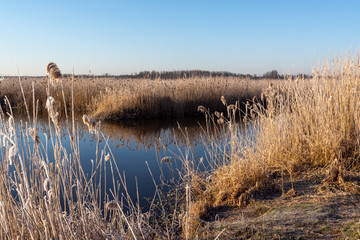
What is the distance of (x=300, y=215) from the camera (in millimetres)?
2336

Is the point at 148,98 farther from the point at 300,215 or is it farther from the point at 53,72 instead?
the point at 53,72

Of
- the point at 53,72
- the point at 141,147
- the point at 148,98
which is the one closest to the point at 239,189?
the point at 53,72

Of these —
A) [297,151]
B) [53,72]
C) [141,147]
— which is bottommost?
[141,147]

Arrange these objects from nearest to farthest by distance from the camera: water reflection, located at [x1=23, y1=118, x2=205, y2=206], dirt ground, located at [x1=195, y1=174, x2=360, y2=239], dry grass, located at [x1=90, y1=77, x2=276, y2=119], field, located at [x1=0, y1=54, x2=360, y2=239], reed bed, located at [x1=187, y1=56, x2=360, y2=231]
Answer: field, located at [x1=0, y1=54, x2=360, y2=239] < dirt ground, located at [x1=195, y1=174, x2=360, y2=239] < reed bed, located at [x1=187, y1=56, x2=360, y2=231] < water reflection, located at [x1=23, y1=118, x2=205, y2=206] < dry grass, located at [x1=90, y1=77, x2=276, y2=119]

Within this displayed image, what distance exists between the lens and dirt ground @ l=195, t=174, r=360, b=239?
6.82ft

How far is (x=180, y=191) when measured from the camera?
369 cm

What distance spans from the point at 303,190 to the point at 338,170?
41 cm

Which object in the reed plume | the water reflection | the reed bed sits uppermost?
the reed plume

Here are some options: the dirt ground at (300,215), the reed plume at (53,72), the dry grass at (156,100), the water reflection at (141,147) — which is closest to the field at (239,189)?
the dirt ground at (300,215)

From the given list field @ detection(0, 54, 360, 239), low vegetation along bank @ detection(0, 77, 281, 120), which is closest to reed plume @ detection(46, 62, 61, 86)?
field @ detection(0, 54, 360, 239)

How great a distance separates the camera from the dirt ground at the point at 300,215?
6.82 ft

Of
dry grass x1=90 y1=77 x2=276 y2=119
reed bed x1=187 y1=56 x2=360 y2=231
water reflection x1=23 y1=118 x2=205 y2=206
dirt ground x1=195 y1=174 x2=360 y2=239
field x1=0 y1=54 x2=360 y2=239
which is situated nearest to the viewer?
field x1=0 y1=54 x2=360 y2=239

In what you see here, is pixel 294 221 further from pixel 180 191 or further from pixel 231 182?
pixel 180 191

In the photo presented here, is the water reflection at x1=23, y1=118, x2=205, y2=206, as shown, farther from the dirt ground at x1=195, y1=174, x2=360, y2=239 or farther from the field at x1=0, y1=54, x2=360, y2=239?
the dirt ground at x1=195, y1=174, x2=360, y2=239
